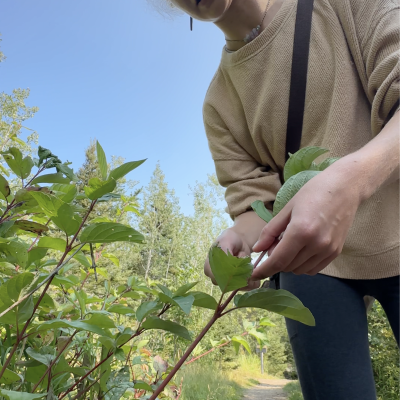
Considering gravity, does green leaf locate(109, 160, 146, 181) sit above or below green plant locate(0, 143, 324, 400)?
above

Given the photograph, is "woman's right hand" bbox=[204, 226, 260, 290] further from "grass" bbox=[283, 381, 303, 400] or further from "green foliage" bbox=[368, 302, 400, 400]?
"grass" bbox=[283, 381, 303, 400]

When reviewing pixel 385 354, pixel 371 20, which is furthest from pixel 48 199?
pixel 385 354

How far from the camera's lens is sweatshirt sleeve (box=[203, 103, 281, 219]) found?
0.85 m

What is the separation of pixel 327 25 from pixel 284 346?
42.9 feet

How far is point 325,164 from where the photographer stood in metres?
0.42

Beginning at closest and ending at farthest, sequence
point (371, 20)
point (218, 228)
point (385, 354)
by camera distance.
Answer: point (371, 20) → point (385, 354) → point (218, 228)

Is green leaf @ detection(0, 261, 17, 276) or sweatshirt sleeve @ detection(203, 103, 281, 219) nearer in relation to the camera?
green leaf @ detection(0, 261, 17, 276)

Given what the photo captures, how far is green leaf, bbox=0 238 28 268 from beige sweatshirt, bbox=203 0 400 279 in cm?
52

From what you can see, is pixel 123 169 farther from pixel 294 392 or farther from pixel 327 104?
pixel 294 392

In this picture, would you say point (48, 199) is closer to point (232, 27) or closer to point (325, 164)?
point (325, 164)

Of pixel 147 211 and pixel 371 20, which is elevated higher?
pixel 147 211

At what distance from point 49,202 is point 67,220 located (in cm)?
3

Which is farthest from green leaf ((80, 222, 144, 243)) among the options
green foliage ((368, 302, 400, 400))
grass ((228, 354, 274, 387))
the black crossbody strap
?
grass ((228, 354, 274, 387))

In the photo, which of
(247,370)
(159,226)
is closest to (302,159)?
(247,370)
